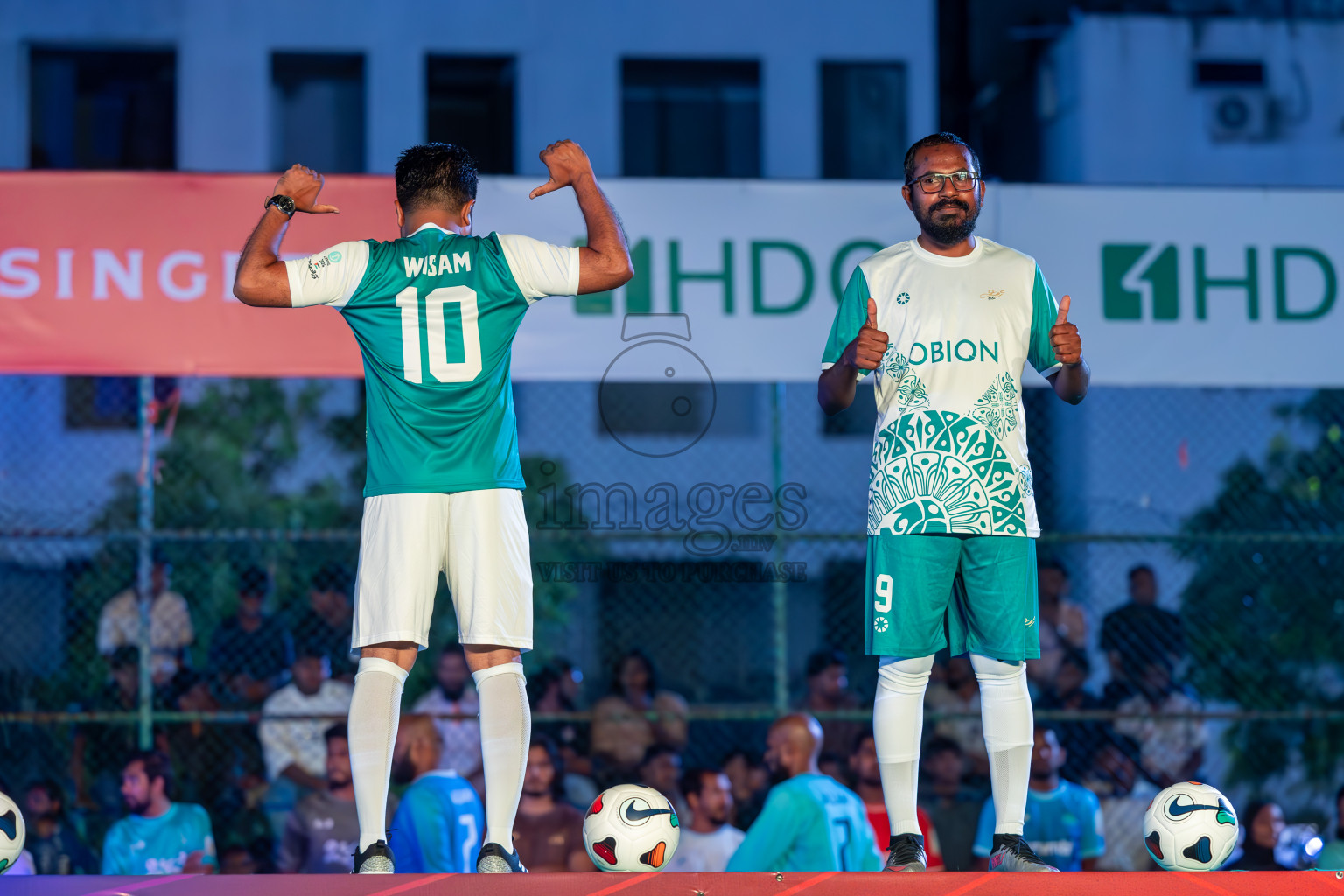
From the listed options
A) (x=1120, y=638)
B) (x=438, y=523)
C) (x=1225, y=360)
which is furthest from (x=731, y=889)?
(x=1120, y=638)

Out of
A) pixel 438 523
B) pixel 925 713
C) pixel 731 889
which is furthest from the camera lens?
pixel 925 713

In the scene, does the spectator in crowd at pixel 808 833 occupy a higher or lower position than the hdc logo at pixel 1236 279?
lower

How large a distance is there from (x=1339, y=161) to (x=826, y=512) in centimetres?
537

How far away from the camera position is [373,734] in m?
3.37

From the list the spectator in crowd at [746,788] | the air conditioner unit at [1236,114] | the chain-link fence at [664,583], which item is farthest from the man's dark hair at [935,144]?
the air conditioner unit at [1236,114]

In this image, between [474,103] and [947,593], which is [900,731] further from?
[474,103]

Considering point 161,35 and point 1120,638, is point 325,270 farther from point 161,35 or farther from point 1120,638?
point 161,35

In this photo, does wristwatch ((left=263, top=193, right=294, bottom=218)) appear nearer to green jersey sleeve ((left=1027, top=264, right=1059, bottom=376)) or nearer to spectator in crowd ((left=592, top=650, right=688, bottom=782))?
green jersey sleeve ((left=1027, top=264, right=1059, bottom=376))

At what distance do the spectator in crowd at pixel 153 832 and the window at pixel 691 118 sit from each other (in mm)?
8117

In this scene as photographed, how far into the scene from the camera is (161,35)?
40.9ft

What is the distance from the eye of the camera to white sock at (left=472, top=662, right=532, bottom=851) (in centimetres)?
335

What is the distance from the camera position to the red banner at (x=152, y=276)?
590 centimetres

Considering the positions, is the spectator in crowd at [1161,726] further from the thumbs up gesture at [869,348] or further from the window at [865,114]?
the window at [865,114]

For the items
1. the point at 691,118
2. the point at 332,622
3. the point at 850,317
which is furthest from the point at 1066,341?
the point at 691,118
